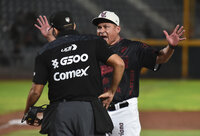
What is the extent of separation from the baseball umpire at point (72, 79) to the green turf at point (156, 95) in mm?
7514

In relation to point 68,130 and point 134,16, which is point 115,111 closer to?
point 68,130

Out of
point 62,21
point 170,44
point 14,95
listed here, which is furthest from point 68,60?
point 14,95

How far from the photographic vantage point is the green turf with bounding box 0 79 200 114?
11846 mm

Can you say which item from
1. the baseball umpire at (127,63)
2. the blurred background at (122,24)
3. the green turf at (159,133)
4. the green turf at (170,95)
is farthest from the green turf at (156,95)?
the baseball umpire at (127,63)

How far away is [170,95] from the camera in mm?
13984

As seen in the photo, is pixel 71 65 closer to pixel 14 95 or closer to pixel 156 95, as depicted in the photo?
pixel 156 95

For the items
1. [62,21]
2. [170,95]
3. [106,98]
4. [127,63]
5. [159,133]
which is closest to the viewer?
[62,21]

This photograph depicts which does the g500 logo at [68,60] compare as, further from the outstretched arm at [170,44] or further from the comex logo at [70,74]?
Result: the outstretched arm at [170,44]

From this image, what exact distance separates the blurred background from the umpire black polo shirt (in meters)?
14.1

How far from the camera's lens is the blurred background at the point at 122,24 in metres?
18.4

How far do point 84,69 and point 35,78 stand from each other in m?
0.43

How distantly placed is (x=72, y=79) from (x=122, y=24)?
17.3 metres

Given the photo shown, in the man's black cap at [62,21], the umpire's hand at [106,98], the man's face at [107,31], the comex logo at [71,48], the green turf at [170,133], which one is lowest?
the green turf at [170,133]

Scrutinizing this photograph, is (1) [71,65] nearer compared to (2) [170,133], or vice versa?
(1) [71,65]
